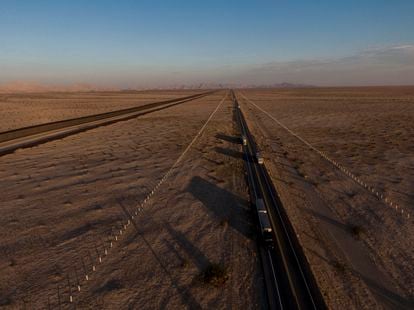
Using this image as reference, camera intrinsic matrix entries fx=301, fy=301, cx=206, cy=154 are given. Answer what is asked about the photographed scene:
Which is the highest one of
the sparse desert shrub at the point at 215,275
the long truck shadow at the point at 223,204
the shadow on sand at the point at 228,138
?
the sparse desert shrub at the point at 215,275

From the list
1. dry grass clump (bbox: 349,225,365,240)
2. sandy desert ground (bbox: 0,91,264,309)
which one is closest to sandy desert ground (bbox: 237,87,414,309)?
dry grass clump (bbox: 349,225,365,240)

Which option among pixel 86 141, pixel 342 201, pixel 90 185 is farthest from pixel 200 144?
pixel 342 201

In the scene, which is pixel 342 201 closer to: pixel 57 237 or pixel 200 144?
pixel 57 237

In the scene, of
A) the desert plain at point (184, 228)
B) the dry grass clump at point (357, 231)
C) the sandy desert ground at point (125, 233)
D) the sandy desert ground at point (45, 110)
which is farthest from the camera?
the sandy desert ground at point (45, 110)

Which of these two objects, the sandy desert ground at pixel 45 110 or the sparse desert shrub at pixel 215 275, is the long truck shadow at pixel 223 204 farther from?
the sandy desert ground at pixel 45 110

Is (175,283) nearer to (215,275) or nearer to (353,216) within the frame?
(215,275)

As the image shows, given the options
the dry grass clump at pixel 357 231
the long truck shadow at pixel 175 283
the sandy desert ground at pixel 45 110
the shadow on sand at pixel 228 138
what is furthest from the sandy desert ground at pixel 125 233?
the sandy desert ground at pixel 45 110

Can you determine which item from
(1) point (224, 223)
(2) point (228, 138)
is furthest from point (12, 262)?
(2) point (228, 138)
